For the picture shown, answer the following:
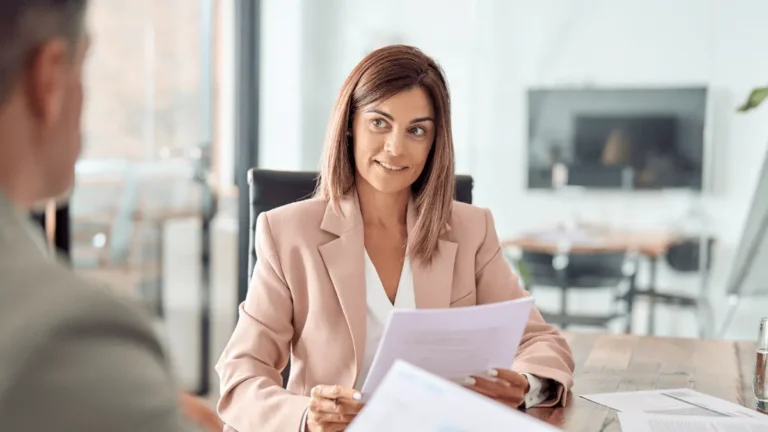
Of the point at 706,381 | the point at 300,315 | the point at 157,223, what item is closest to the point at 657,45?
the point at 157,223

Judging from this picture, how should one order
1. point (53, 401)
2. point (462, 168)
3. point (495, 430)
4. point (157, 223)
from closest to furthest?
point (53, 401) < point (495, 430) < point (157, 223) < point (462, 168)

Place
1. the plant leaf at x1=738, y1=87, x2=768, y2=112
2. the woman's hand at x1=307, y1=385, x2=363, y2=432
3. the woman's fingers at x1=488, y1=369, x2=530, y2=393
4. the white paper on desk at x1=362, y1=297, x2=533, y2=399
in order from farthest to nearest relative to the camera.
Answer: the plant leaf at x1=738, y1=87, x2=768, y2=112 → the woman's fingers at x1=488, y1=369, x2=530, y2=393 → the woman's hand at x1=307, y1=385, x2=363, y2=432 → the white paper on desk at x1=362, y1=297, x2=533, y2=399

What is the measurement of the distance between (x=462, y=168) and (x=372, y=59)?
9.16 feet

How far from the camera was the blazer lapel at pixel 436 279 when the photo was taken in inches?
64.6

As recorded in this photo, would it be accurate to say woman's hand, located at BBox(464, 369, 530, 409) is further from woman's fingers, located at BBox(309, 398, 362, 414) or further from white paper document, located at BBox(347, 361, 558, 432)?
white paper document, located at BBox(347, 361, 558, 432)

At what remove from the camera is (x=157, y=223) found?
389cm

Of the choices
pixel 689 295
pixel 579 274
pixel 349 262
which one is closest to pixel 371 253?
pixel 349 262

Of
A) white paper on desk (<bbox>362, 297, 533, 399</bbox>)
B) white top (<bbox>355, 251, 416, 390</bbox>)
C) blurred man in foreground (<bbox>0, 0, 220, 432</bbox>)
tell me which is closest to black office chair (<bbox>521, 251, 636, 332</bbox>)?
white top (<bbox>355, 251, 416, 390</bbox>)

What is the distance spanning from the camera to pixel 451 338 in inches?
46.2

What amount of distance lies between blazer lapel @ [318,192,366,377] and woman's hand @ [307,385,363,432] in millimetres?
295

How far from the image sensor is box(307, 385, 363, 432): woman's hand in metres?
1.23

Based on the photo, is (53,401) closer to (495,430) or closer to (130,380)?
(130,380)

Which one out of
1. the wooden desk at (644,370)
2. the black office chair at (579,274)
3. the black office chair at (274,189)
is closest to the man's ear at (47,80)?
the wooden desk at (644,370)

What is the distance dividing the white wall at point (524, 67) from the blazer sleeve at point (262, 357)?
2815mm
